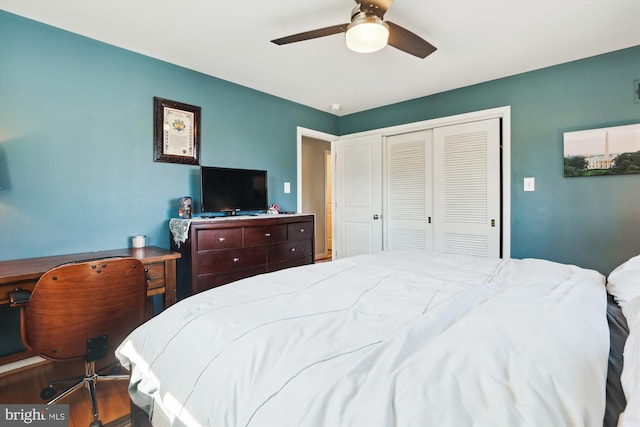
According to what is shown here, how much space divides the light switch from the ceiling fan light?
2241mm

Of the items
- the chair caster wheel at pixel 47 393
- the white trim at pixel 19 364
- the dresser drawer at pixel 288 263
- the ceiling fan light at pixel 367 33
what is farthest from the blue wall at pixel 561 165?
the white trim at pixel 19 364

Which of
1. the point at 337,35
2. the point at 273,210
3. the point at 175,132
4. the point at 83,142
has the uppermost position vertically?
the point at 337,35

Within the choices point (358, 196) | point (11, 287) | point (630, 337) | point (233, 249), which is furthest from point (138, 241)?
point (630, 337)

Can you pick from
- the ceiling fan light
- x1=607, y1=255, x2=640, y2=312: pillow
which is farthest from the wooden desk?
x1=607, y1=255, x2=640, y2=312: pillow

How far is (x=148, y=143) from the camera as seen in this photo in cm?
270

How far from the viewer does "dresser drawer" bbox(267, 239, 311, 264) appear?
306 cm

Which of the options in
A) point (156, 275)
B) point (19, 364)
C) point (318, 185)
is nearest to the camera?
point (19, 364)

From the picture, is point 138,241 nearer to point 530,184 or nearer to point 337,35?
point 337,35

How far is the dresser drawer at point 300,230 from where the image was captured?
3.26 meters

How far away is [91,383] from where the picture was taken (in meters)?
1.66

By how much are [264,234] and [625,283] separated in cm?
250

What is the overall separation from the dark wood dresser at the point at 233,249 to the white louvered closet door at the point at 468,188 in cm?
173

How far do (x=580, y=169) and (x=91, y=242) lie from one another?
4.27 metres

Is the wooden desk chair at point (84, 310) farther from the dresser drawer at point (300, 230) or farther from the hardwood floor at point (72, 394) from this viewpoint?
the dresser drawer at point (300, 230)
